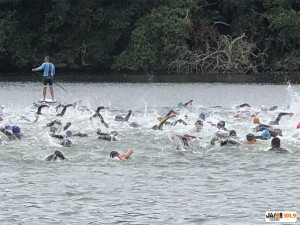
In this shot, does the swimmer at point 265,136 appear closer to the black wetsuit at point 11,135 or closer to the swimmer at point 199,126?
the swimmer at point 199,126

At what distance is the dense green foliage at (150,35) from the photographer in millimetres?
57688

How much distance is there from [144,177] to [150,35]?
142ft

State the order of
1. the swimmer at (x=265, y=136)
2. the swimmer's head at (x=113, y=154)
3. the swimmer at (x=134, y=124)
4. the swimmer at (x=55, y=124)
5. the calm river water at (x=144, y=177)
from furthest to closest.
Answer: the swimmer at (x=134, y=124)
the swimmer at (x=55, y=124)
the swimmer at (x=265, y=136)
the swimmer's head at (x=113, y=154)
the calm river water at (x=144, y=177)

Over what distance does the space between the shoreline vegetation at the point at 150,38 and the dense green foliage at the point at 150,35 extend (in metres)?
0.07

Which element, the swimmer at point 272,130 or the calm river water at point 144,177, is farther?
the swimmer at point 272,130

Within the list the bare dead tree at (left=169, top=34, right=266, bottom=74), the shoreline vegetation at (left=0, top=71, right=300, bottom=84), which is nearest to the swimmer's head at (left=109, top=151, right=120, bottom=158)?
the shoreline vegetation at (left=0, top=71, right=300, bottom=84)

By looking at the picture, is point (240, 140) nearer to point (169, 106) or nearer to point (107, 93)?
point (169, 106)

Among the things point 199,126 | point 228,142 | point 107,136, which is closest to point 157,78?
point 199,126

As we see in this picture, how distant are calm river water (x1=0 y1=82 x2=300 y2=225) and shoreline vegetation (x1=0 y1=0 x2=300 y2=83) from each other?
3036 cm

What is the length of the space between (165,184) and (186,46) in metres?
43.9

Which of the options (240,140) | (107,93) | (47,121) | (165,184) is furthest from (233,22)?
(165,184)

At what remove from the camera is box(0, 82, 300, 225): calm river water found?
13.0 metres

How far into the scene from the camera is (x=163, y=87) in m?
A: 43.6

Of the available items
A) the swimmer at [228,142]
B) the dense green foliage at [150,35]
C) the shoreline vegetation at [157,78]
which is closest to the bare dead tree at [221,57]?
the dense green foliage at [150,35]
